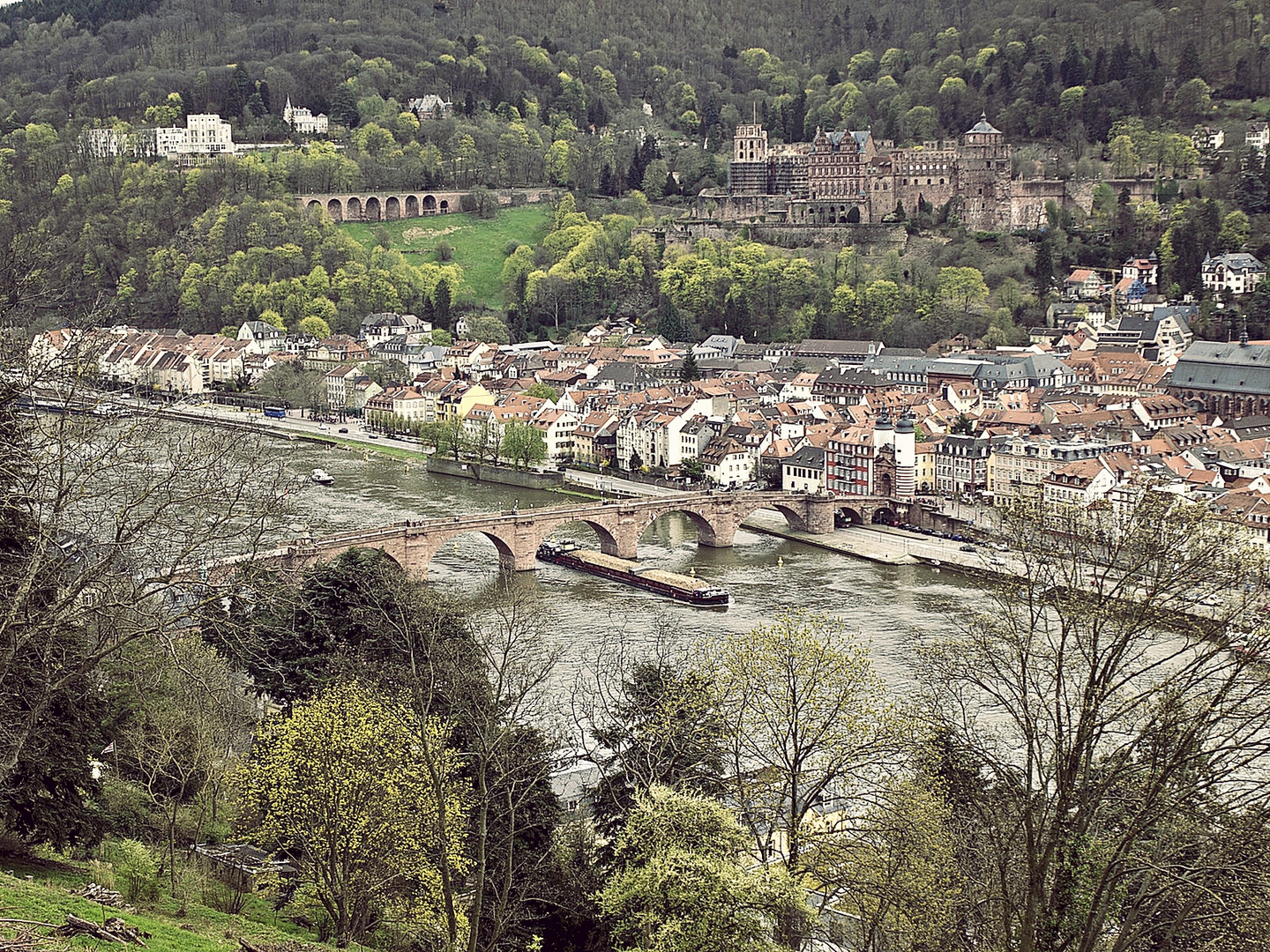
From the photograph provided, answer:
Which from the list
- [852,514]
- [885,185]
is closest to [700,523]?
[852,514]

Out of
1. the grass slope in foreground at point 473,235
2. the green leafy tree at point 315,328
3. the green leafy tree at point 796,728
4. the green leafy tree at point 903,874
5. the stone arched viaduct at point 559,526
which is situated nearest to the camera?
the green leafy tree at point 903,874

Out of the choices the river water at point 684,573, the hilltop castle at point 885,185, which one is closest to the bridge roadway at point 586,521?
the river water at point 684,573

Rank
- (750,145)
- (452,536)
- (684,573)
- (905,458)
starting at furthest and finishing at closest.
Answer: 1. (750,145)
2. (905,458)
3. (684,573)
4. (452,536)

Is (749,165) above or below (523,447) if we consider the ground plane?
above

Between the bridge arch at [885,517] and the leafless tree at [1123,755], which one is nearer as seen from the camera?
the leafless tree at [1123,755]

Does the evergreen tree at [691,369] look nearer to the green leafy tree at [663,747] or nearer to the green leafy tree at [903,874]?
the green leafy tree at [663,747]

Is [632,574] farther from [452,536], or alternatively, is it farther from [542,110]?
[542,110]
